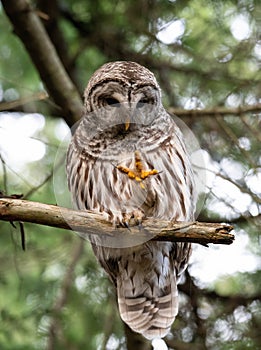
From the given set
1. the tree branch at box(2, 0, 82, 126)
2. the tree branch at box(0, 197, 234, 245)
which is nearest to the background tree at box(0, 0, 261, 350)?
the tree branch at box(2, 0, 82, 126)

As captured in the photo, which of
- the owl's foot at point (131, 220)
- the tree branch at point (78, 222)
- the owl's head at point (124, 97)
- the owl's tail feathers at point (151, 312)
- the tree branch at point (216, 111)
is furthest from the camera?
the tree branch at point (216, 111)

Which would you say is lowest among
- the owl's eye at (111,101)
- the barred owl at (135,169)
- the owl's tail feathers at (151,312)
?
the owl's tail feathers at (151,312)

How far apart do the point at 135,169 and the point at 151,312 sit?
3.20 feet

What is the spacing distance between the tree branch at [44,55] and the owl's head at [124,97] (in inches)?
35.6

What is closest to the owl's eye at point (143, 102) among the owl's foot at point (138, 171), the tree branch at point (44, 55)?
the owl's foot at point (138, 171)

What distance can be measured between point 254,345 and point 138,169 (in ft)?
5.19

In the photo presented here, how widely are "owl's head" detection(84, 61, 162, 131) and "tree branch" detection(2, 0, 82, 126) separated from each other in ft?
2.97

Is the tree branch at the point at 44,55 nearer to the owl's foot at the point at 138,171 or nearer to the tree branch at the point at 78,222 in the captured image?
the owl's foot at the point at 138,171

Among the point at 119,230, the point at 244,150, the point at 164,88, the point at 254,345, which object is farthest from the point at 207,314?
the point at 119,230

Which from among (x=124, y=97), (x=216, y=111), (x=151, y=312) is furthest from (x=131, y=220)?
(x=216, y=111)

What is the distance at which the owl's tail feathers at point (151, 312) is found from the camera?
14.1ft

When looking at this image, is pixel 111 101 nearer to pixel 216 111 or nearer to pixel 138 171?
pixel 138 171

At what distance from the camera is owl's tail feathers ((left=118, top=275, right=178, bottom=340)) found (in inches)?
170

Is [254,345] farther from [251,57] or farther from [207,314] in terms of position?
[251,57]
